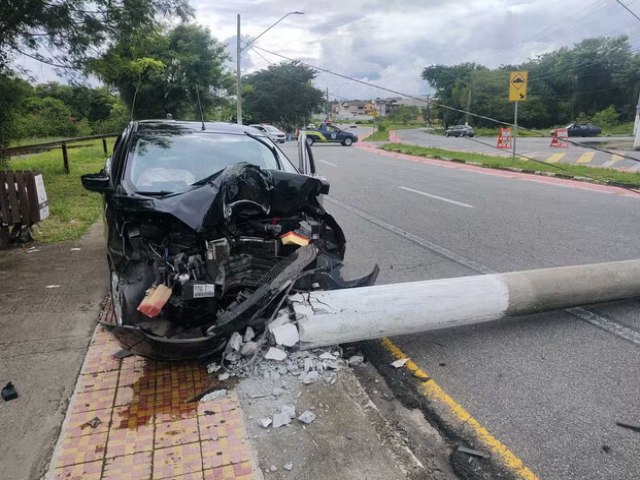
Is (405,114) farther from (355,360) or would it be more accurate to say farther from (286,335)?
(286,335)

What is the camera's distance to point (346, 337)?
373 cm

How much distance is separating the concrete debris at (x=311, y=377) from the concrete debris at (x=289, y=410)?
0.32 m

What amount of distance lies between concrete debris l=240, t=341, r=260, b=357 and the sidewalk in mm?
132

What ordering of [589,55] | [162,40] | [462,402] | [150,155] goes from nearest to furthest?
[462,402]
[150,155]
[162,40]
[589,55]

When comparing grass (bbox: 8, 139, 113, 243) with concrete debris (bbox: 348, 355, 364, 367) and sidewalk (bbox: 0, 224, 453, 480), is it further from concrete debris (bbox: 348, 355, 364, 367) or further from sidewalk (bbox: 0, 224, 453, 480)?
concrete debris (bbox: 348, 355, 364, 367)

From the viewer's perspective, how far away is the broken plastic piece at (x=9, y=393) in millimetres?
3320

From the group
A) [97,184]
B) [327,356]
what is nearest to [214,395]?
[327,356]

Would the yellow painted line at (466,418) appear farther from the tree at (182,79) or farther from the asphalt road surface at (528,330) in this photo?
the tree at (182,79)

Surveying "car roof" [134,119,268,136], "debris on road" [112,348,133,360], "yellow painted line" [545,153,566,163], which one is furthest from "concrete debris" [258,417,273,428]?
"yellow painted line" [545,153,566,163]

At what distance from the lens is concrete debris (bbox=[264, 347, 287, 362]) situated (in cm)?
361

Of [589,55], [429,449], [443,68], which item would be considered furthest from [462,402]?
[443,68]

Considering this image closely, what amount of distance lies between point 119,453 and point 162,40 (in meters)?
13.5

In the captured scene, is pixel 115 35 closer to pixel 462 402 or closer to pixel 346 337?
pixel 346 337

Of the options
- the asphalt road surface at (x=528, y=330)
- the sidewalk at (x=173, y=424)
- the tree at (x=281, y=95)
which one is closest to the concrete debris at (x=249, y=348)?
the sidewalk at (x=173, y=424)
